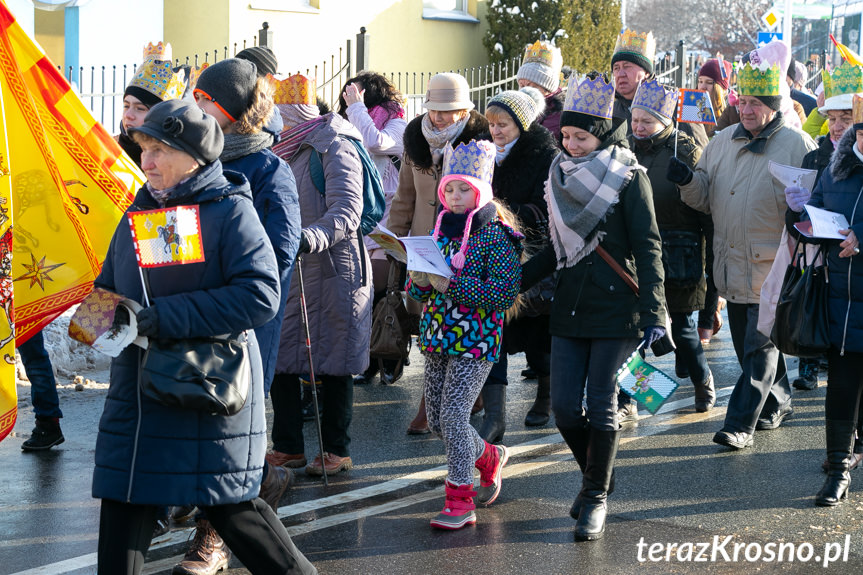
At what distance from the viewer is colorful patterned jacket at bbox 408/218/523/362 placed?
5.26 m

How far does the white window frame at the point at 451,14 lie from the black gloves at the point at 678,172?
15.7 meters

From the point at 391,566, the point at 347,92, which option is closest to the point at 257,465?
the point at 391,566

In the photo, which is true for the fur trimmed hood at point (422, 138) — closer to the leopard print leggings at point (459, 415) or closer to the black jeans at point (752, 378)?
the leopard print leggings at point (459, 415)

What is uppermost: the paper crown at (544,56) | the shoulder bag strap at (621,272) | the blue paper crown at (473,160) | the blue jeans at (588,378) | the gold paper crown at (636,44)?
the gold paper crown at (636,44)

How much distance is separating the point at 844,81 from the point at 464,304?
3.07m

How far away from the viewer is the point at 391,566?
473 cm

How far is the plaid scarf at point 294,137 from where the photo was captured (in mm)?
5938

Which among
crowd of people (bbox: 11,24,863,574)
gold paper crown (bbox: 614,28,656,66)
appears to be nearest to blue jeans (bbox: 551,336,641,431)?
crowd of people (bbox: 11,24,863,574)

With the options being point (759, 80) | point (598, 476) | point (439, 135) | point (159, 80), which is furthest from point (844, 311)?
point (159, 80)

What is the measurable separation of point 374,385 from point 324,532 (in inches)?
129

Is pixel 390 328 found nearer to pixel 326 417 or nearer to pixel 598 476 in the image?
pixel 326 417

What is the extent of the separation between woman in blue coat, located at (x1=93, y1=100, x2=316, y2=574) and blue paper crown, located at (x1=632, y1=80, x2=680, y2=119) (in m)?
3.97

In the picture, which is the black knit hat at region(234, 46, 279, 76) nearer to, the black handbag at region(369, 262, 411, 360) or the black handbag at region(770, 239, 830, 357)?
the black handbag at region(369, 262, 411, 360)

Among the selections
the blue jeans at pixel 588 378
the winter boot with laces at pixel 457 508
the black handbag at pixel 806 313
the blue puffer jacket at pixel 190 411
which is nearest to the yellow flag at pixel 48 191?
the blue puffer jacket at pixel 190 411
